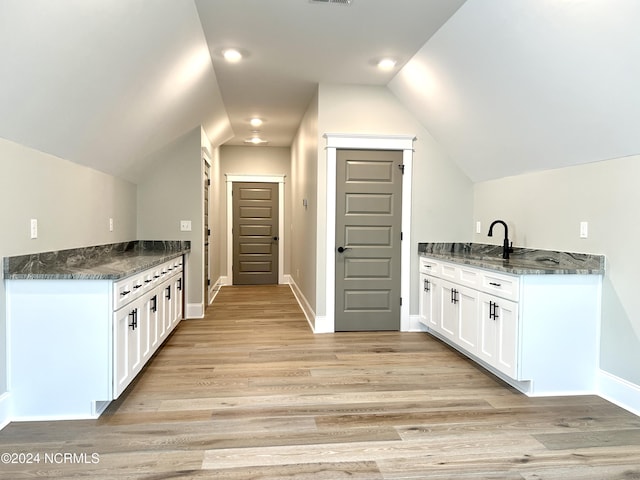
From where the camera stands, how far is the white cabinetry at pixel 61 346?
2.37m

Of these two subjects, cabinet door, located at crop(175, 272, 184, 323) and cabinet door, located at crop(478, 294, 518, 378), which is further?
cabinet door, located at crop(175, 272, 184, 323)

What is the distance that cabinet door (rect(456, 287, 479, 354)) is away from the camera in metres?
3.33

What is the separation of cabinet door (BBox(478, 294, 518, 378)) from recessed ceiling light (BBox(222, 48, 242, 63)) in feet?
9.71

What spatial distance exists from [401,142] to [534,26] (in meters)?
2.03

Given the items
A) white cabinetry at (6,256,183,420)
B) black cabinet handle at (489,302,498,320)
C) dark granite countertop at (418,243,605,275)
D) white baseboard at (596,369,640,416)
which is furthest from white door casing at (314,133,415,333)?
white cabinetry at (6,256,183,420)

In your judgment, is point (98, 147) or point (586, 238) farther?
point (98, 147)

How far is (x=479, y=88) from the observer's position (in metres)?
3.32

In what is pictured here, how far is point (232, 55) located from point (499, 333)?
10.6 ft

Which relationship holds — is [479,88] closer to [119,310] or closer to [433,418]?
[433,418]

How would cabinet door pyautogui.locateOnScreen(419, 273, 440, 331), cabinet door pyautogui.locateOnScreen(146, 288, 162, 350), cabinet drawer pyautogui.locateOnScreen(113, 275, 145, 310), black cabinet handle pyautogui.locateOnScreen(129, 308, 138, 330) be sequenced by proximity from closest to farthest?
cabinet drawer pyautogui.locateOnScreen(113, 275, 145, 310), black cabinet handle pyautogui.locateOnScreen(129, 308, 138, 330), cabinet door pyautogui.locateOnScreen(146, 288, 162, 350), cabinet door pyautogui.locateOnScreen(419, 273, 440, 331)

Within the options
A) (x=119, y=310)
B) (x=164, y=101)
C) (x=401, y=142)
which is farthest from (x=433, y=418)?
(x=164, y=101)

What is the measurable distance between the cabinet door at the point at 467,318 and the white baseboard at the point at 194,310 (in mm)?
3100

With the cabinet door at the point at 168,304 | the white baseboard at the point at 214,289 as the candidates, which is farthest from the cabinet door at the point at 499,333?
the white baseboard at the point at 214,289

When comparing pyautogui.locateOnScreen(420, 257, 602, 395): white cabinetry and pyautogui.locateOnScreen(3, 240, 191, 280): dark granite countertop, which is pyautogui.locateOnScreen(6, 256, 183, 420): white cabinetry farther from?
pyautogui.locateOnScreen(420, 257, 602, 395): white cabinetry
